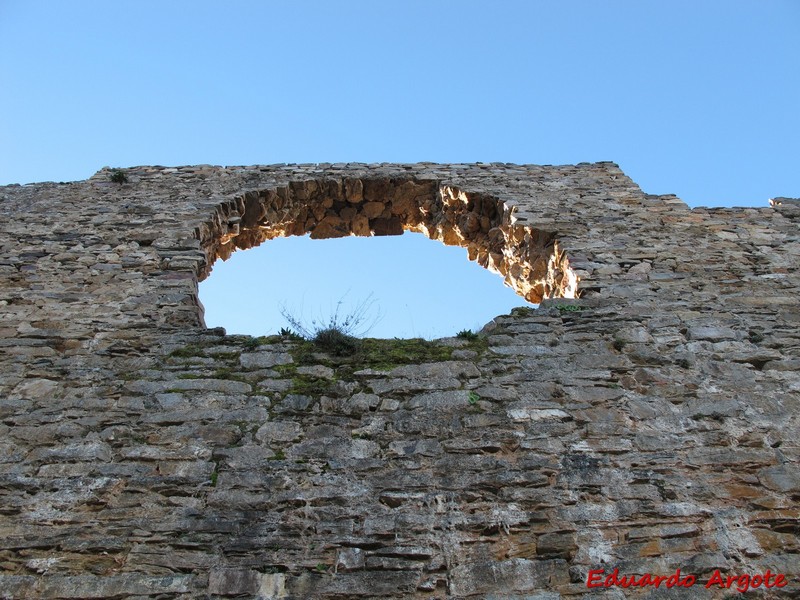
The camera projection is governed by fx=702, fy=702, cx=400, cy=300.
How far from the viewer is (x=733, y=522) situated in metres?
3.30

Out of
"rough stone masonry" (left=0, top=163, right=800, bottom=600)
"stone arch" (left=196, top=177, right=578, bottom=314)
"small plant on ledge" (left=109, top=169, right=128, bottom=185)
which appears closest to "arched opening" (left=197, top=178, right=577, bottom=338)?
"stone arch" (left=196, top=177, right=578, bottom=314)

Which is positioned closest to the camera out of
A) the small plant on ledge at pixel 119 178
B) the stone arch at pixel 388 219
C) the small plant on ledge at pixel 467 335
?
the small plant on ledge at pixel 467 335

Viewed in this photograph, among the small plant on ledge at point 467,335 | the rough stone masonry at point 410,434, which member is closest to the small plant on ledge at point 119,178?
the rough stone masonry at point 410,434

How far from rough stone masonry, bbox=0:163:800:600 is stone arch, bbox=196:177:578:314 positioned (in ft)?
1.32

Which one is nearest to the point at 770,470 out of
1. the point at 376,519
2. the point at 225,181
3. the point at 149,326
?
the point at 376,519

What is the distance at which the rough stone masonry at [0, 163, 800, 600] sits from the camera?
3086mm

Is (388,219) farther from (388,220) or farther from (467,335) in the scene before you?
(467,335)

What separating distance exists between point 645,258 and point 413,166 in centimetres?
289

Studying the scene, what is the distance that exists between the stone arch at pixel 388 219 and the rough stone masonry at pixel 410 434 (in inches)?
15.8

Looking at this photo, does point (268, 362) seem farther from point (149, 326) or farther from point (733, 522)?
point (733, 522)

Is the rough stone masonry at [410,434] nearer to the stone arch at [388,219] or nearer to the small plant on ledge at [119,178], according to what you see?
the stone arch at [388,219]

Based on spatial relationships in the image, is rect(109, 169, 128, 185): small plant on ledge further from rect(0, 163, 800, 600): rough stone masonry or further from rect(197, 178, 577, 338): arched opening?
rect(197, 178, 577, 338): arched opening

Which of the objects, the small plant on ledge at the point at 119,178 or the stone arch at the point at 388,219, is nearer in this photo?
the stone arch at the point at 388,219

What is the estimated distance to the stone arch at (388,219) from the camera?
6645mm
